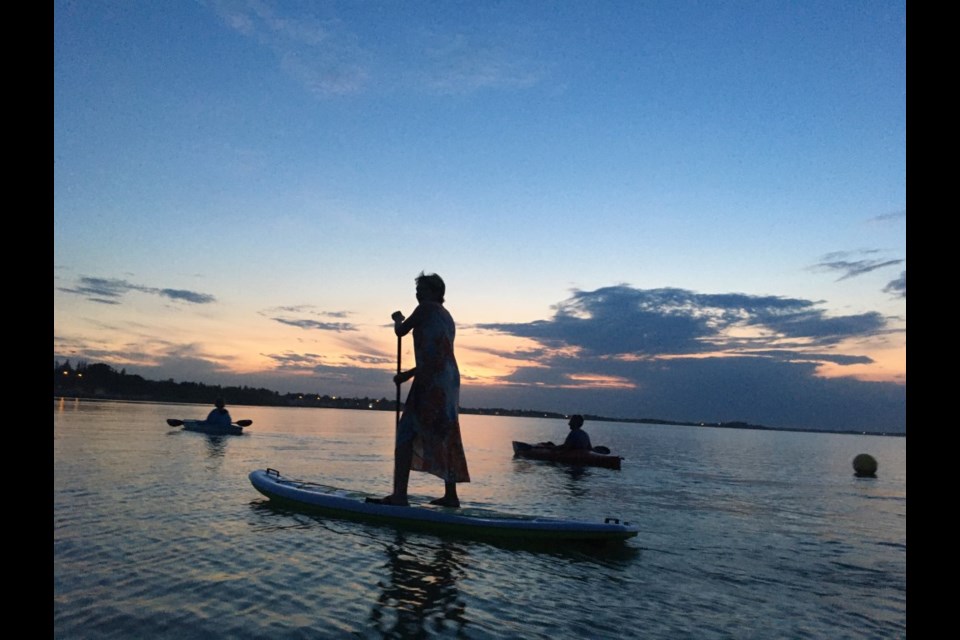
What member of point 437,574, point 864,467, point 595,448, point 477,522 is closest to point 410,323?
point 477,522

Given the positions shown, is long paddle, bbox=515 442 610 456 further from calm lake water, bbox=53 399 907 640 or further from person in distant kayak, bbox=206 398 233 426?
person in distant kayak, bbox=206 398 233 426

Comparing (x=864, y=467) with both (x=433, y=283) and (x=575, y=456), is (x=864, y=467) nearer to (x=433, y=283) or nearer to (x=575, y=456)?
(x=575, y=456)

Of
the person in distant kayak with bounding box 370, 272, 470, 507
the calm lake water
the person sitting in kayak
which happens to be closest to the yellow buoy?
the person sitting in kayak

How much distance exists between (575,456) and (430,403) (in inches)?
732

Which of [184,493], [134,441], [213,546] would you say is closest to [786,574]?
[213,546]

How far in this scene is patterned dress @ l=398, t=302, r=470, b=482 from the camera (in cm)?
1089

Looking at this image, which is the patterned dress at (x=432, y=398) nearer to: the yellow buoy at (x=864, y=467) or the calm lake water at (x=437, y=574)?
the calm lake water at (x=437, y=574)

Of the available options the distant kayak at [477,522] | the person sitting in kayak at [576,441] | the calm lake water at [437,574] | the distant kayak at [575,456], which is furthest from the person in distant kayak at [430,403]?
the person sitting in kayak at [576,441]

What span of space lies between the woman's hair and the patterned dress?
263 mm

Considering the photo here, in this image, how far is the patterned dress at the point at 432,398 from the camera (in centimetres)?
1089
